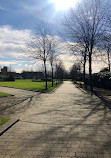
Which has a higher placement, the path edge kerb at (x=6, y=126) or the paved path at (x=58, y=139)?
the path edge kerb at (x=6, y=126)

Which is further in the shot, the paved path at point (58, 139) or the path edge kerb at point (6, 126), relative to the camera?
the path edge kerb at point (6, 126)

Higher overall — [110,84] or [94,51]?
[94,51]

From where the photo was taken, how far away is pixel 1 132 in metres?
4.04

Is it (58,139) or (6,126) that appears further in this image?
(6,126)

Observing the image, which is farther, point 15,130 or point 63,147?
point 15,130

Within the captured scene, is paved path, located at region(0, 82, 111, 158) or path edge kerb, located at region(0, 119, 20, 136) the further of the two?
path edge kerb, located at region(0, 119, 20, 136)

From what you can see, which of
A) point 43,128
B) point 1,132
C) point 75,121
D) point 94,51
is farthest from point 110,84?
point 1,132

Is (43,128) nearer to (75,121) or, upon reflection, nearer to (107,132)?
(75,121)

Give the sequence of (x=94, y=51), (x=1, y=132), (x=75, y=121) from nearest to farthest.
Result: 1. (x=1, y=132)
2. (x=75, y=121)
3. (x=94, y=51)

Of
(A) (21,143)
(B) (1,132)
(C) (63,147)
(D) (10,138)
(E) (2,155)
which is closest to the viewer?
(E) (2,155)

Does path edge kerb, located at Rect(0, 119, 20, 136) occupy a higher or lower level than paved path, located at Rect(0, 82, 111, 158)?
higher

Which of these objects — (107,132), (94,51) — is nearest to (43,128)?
(107,132)

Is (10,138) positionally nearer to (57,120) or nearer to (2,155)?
(2,155)

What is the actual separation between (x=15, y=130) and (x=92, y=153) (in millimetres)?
2569
